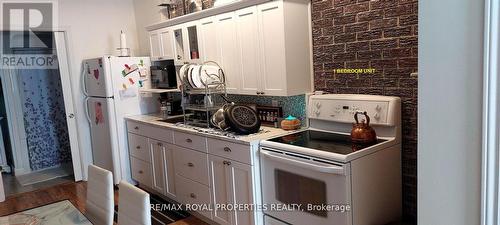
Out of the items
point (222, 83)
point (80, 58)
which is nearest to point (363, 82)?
point (222, 83)

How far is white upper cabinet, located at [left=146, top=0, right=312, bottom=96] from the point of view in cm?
277

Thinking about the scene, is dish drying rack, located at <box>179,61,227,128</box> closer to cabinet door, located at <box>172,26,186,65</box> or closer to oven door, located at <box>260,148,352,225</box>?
cabinet door, located at <box>172,26,186,65</box>

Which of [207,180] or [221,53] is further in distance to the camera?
[221,53]

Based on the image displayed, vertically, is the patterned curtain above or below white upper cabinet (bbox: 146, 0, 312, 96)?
below

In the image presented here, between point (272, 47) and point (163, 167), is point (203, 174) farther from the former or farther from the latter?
point (272, 47)

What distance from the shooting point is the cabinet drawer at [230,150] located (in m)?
A: 2.62

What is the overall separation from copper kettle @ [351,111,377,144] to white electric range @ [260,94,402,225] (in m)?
0.04

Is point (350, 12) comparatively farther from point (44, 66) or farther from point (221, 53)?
point (44, 66)

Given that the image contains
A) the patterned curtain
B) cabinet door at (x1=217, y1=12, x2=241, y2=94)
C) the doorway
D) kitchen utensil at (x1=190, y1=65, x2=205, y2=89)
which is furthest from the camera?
the patterned curtain

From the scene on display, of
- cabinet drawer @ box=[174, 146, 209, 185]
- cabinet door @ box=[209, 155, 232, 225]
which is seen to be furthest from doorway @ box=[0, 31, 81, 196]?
cabinet door @ box=[209, 155, 232, 225]

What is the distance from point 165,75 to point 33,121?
2612 mm

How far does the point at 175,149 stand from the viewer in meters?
3.42

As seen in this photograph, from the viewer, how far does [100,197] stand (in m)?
2.14

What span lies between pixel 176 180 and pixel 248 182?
42.2 inches
